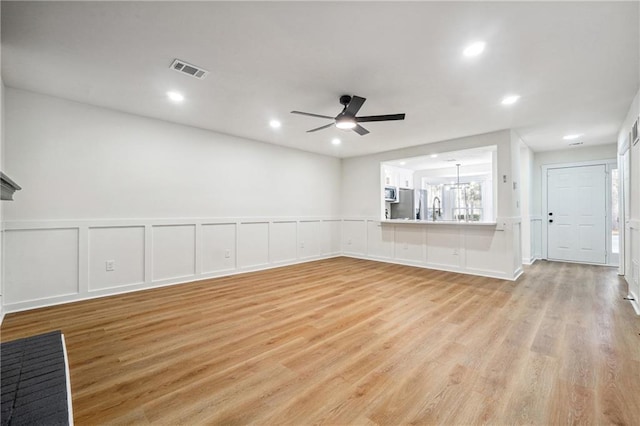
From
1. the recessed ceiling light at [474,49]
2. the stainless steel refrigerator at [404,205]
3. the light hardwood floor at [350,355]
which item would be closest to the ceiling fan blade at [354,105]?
the recessed ceiling light at [474,49]

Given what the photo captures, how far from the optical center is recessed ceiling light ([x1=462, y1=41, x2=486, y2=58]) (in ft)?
7.77

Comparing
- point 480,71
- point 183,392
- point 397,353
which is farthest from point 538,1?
point 183,392

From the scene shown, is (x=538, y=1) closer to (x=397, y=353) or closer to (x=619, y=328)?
(x=397, y=353)

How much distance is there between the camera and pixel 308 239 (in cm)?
670

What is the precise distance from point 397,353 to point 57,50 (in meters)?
3.97

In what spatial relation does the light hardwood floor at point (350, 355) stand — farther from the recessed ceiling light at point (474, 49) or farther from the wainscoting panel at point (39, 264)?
the recessed ceiling light at point (474, 49)

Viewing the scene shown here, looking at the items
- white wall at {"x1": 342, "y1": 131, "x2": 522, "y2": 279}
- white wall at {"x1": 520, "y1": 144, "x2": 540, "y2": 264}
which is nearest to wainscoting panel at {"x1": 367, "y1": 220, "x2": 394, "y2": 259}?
white wall at {"x1": 342, "y1": 131, "x2": 522, "y2": 279}

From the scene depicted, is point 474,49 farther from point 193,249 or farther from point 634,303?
point 193,249

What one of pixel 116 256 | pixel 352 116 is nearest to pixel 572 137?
pixel 352 116

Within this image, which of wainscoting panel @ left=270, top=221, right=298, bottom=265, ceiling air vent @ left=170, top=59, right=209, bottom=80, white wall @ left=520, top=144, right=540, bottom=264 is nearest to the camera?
ceiling air vent @ left=170, top=59, right=209, bottom=80

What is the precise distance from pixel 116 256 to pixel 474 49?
4962 mm

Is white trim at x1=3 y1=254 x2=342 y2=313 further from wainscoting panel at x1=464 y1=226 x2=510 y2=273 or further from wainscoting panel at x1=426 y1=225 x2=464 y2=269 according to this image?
wainscoting panel at x1=464 y1=226 x2=510 y2=273

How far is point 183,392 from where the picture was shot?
6.04ft

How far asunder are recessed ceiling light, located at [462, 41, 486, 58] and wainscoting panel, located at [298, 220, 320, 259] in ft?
15.4
